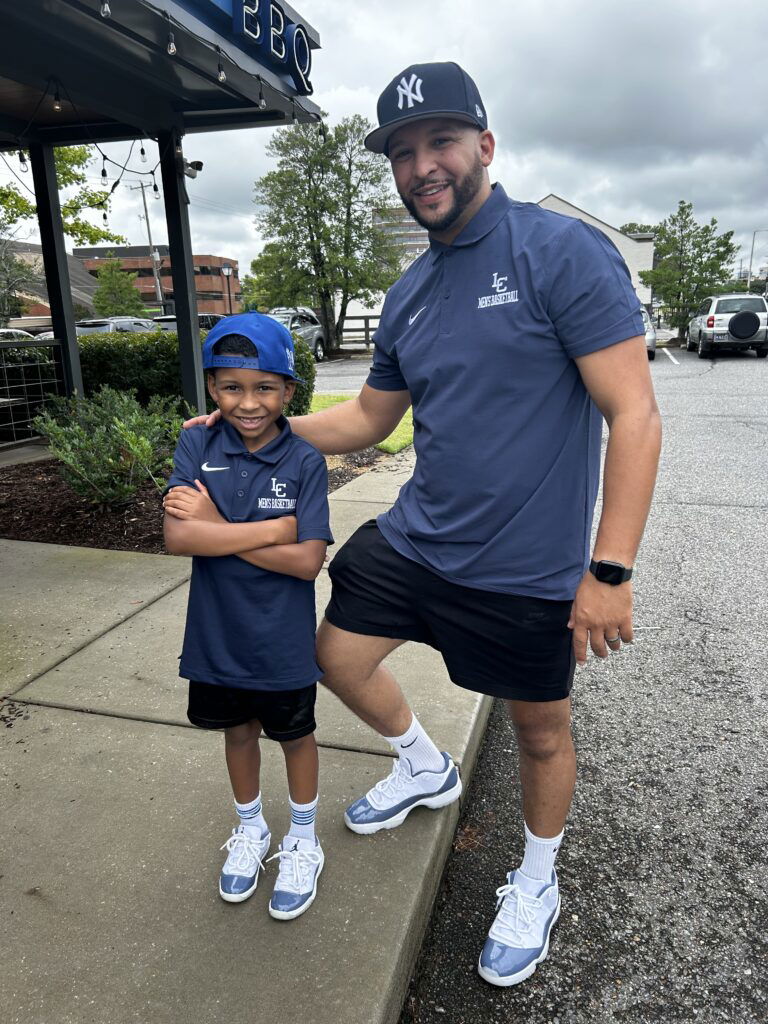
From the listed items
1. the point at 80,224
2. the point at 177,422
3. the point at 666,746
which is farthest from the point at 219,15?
the point at 80,224

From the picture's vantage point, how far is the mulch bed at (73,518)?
5.10 m

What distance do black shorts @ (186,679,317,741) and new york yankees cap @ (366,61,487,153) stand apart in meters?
1.45

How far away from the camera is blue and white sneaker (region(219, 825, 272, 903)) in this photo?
1963 millimetres

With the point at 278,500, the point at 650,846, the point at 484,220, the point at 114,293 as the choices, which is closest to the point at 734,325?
the point at 650,846

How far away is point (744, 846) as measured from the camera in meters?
2.37

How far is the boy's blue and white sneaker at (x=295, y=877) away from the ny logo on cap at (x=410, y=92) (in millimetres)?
1917

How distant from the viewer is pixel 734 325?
20.9 metres

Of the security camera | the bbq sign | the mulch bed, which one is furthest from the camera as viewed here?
the security camera

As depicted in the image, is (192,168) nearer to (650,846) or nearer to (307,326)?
(650,846)

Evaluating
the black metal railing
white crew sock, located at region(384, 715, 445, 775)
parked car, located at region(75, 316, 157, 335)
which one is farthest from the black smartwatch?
parked car, located at region(75, 316, 157, 335)

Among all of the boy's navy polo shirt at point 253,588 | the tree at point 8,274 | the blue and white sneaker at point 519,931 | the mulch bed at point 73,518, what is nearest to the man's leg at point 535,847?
the blue and white sneaker at point 519,931

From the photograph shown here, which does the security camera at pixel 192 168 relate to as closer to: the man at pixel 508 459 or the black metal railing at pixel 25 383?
the black metal railing at pixel 25 383

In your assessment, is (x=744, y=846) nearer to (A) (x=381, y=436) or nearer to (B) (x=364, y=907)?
(B) (x=364, y=907)

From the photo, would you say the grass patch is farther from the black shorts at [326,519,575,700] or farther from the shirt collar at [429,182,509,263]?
the shirt collar at [429,182,509,263]
